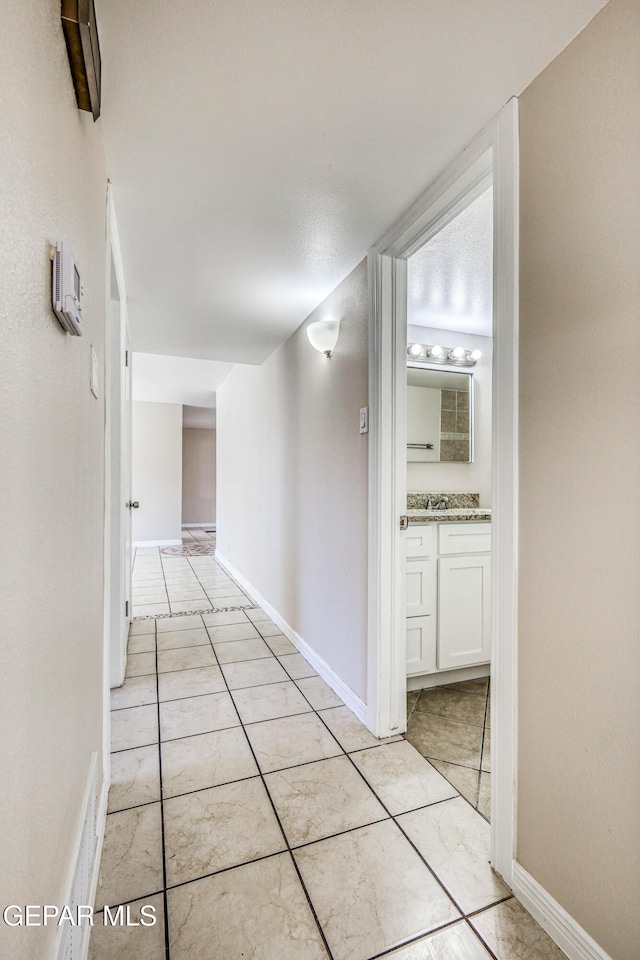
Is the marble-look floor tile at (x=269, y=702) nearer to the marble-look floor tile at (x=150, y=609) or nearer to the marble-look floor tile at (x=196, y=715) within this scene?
the marble-look floor tile at (x=196, y=715)

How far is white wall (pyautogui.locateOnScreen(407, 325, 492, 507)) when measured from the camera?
3.13 m

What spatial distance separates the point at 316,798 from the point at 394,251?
2094 mm

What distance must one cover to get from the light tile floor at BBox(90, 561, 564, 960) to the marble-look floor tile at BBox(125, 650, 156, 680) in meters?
0.37

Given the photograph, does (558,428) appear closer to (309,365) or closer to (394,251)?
(394,251)

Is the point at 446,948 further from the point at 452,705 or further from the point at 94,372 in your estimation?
the point at 94,372

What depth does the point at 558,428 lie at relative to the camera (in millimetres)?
1089

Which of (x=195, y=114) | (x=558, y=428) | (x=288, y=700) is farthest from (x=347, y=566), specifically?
(x=195, y=114)

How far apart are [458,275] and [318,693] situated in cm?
230

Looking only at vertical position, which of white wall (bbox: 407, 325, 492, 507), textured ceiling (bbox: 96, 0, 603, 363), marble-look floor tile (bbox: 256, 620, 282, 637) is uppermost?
textured ceiling (bbox: 96, 0, 603, 363)

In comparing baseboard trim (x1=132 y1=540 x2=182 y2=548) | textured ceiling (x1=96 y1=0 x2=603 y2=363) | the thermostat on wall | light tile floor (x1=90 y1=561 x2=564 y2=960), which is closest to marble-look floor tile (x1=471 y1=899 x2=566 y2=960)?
light tile floor (x1=90 y1=561 x2=564 y2=960)

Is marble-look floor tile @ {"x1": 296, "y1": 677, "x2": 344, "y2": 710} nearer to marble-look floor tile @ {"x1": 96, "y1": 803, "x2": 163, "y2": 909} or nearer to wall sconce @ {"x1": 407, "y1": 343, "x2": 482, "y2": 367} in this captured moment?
marble-look floor tile @ {"x1": 96, "y1": 803, "x2": 163, "y2": 909}

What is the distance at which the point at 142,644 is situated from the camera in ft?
9.88

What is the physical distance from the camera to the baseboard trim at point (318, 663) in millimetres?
2118

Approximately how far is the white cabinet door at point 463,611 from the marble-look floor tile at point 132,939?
1645 mm
